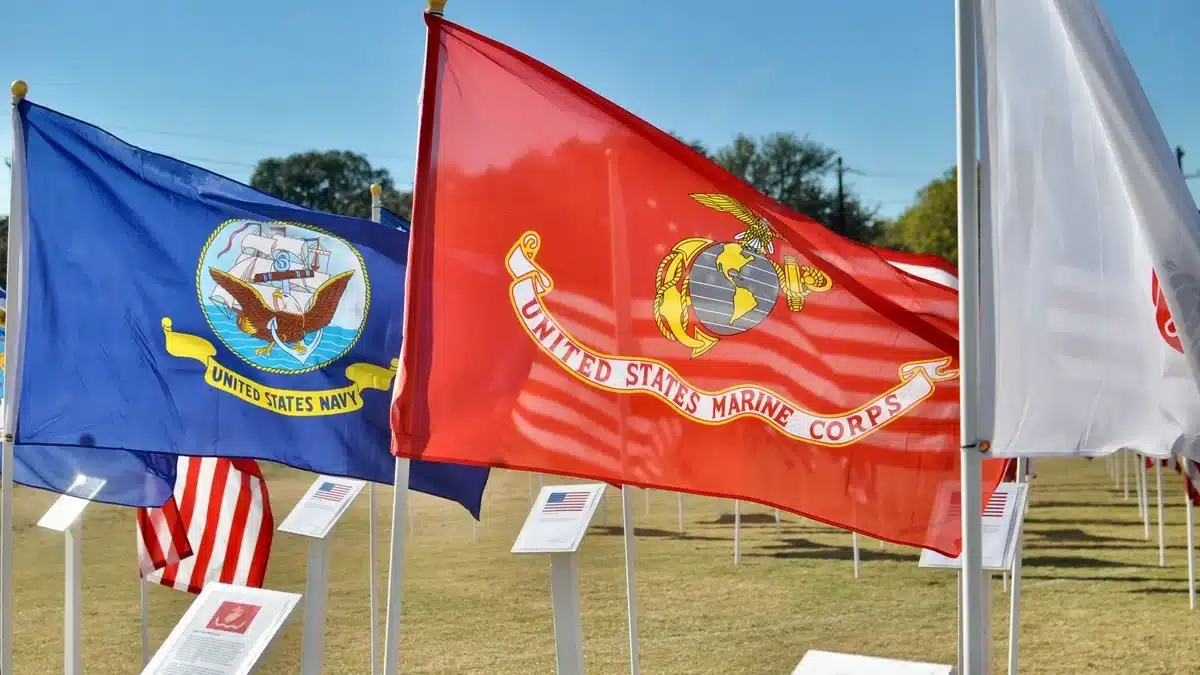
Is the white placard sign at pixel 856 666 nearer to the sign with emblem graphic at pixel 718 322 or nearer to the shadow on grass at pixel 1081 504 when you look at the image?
the sign with emblem graphic at pixel 718 322

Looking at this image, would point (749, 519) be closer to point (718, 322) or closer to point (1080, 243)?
point (718, 322)

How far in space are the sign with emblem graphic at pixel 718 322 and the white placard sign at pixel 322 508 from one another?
2.53 m

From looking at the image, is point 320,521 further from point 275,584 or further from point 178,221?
point 275,584

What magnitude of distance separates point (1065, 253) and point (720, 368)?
1248 mm

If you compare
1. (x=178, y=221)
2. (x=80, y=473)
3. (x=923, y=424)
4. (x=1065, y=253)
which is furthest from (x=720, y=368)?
(x=80, y=473)

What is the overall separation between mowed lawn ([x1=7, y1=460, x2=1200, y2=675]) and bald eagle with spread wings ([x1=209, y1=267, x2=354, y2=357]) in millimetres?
1582

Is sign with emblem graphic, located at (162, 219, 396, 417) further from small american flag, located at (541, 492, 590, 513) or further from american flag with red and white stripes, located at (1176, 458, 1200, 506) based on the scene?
american flag with red and white stripes, located at (1176, 458, 1200, 506)

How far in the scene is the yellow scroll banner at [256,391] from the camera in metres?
5.61

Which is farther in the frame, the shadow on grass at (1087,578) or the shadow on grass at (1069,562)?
the shadow on grass at (1069,562)

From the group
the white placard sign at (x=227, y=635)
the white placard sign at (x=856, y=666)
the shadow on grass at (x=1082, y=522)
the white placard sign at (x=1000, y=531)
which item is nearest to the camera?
the white placard sign at (x=856, y=666)

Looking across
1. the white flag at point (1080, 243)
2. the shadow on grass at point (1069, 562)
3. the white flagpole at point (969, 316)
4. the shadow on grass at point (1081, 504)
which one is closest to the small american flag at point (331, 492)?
the white flagpole at point (969, 316)

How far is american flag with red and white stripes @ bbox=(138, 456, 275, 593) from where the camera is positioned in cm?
732

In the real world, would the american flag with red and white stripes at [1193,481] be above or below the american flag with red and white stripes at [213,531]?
above

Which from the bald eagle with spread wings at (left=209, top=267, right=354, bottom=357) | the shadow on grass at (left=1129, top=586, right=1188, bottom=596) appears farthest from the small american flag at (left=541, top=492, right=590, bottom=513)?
the shadow on grass at (left=1129, top=586, right=1188, bottom=596)
